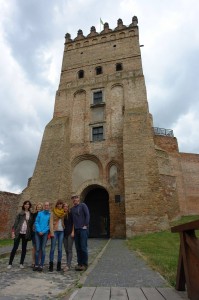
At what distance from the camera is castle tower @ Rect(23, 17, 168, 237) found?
1443 centimetres

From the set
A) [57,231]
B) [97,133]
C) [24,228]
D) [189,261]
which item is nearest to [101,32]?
[97,133]

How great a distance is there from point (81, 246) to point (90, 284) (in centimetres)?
179

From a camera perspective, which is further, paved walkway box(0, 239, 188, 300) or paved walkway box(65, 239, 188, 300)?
paved walkway box(0, 239, 188, 300)

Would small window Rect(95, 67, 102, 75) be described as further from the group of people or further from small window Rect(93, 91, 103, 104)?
the group of people

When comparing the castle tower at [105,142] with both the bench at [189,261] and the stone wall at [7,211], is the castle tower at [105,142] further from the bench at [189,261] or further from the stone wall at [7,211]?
the bench at [189,261]

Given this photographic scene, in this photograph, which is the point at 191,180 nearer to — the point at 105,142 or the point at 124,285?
the point at 105,142

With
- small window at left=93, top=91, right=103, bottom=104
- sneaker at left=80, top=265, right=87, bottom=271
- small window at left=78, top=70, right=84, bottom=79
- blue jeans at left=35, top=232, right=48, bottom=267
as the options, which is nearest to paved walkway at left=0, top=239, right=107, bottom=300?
sneaker at left=80, top=265, right=87, bottom=271

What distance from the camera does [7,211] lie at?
1689cm

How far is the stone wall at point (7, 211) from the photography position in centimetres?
1639

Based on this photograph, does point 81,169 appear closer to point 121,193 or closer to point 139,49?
point 121,193

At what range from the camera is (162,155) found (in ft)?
62.8

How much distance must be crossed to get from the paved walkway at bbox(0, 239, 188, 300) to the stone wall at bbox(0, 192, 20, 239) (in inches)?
448

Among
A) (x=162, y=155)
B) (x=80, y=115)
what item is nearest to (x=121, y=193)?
(x=162, y=155)

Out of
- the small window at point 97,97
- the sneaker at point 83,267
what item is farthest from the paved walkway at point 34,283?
the small window at point 97,97
